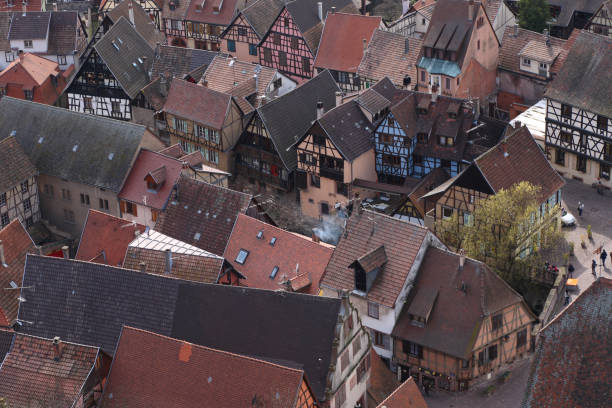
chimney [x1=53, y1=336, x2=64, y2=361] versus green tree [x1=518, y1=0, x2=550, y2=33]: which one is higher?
green tree [x1=518, y1=0, x2=550, y2=33]

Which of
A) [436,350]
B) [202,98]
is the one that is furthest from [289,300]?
[202,98]

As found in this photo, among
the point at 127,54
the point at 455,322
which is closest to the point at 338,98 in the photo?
the point at 127,54

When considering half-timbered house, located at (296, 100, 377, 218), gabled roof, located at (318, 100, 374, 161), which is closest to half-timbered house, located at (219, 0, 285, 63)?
gabled roof, located at (318, 100, 374, 161)

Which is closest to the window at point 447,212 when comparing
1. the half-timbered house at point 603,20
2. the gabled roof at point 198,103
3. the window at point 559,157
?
the window at point 559,157

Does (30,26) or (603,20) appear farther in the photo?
(30,26)

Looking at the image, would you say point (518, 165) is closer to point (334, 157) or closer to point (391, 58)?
point (334, 157)

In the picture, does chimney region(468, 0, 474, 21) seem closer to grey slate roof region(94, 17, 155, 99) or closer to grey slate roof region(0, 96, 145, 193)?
grey slate roof region(0, 96, 145, 193)

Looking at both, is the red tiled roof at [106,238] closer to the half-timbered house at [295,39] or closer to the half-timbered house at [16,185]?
the half-timbered house at [16,185]
